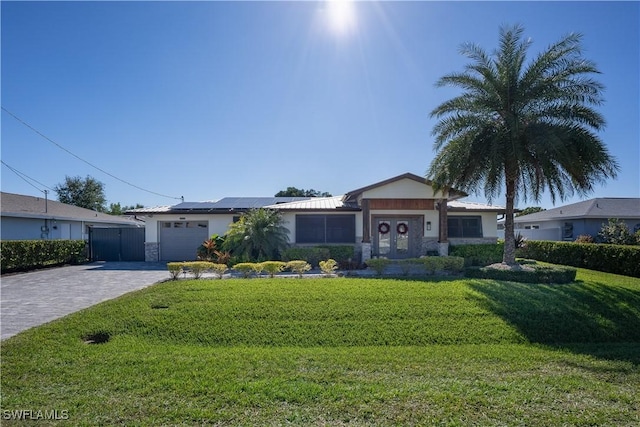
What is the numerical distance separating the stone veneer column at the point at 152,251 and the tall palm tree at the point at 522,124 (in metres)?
16.4

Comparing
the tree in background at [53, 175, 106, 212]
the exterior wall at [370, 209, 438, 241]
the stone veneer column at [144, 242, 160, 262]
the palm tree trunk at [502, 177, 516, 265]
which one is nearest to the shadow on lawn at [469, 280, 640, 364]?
the palm tree trunk at [502, 177, 516, 265]

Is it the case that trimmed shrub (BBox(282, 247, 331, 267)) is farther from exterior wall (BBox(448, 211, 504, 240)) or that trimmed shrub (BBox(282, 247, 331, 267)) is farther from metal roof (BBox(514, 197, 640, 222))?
metal roof (BBox(514, 197, 640, 222))

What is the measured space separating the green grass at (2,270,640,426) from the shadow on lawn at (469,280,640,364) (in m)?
0.04

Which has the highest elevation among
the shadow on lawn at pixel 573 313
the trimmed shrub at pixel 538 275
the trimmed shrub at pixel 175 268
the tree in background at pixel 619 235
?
the tree in background at pixel 619 235

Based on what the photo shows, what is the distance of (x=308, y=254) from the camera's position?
655 inches

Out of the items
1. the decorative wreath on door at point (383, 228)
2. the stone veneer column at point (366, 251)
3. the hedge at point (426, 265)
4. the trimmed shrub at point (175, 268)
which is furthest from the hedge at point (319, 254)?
the trimmed shrub at point (175, 268)

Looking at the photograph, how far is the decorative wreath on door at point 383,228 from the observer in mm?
18938

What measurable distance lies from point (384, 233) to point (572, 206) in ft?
61.2

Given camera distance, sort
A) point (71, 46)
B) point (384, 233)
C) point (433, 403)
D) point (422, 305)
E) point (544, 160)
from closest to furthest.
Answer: point (433, 403)
point (422, 305)
point (544, 160)
point (71, 46)
point (384, 233)

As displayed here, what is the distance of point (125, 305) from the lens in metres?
8.62

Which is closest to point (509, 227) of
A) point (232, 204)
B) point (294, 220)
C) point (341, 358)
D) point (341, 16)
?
point (341, 16)

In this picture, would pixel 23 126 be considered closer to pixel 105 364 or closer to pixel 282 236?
pixel 282 236

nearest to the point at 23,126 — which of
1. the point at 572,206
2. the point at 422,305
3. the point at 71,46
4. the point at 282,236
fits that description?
the point at 71,46

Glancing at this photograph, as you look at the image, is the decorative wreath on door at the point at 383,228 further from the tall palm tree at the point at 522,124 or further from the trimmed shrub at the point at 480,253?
the tall palm tree at the point at 522,124
